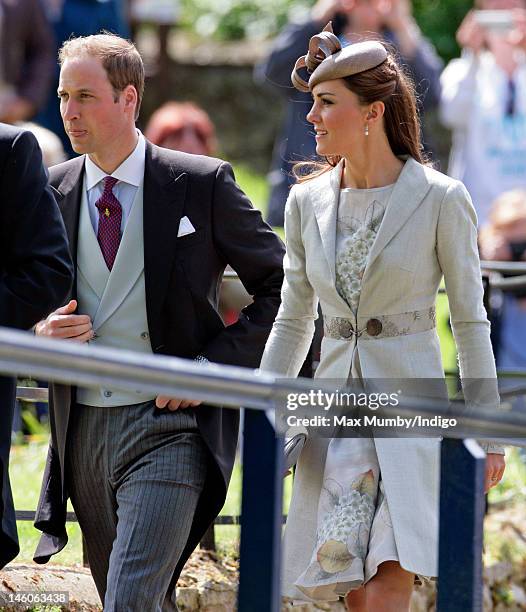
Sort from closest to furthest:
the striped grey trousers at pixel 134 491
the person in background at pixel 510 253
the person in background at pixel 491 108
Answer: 1. the striped grey trousers at pixel 134 491
2. the person in background at pixel 510 253
3. the person in background at pixel 491 108

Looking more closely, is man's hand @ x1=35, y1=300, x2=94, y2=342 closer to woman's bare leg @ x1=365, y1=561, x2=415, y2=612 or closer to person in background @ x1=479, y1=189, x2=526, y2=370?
woman's bare leg @ x1=365, y1=561, x2=415, y2=612

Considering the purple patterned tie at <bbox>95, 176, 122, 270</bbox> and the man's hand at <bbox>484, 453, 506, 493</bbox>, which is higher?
the purple patterned tie at <bbox>95, 176, 122, 270</bbox>

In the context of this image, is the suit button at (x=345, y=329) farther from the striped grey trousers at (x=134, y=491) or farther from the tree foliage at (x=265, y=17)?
the tree foliage at (x=265, y=17)

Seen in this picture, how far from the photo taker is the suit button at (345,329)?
397 cm

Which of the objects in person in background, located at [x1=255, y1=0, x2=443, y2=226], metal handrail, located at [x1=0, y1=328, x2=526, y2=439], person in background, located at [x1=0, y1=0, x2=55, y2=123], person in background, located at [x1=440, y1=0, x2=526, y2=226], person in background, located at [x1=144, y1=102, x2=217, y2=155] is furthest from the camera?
person in background, located at [x1=0, y1=0, x2=55, y2=123]

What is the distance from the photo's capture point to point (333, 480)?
3936mm

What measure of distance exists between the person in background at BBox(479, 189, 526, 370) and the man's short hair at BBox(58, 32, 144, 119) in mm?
3884

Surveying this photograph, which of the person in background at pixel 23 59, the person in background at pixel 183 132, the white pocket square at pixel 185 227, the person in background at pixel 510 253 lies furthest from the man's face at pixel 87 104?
the person in background at pixel 23 59

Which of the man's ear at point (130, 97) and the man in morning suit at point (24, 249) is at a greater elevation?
the man's ear at point (130, 97)

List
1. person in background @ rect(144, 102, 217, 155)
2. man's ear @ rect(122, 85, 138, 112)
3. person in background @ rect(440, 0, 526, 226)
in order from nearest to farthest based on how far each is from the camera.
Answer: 1. man's ear @ rect(122, 85, 138, 112)
2. person in background @ rect(144, 102, 217, 155)
3. person in background @ rect(440, 0, 526, 226)

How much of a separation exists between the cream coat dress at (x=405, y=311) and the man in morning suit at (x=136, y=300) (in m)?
0.26

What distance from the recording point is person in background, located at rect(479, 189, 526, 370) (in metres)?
7.80

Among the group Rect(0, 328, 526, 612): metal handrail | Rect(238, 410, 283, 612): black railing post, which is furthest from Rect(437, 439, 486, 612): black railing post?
Rect(238, 410, 283, 612): black railing post

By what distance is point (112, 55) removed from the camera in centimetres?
415
